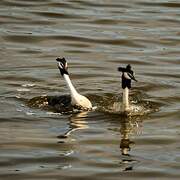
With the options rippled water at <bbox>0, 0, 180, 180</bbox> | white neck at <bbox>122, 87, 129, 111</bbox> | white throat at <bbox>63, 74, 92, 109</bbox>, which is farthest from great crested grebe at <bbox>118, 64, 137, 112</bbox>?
white throat at <bbox>63, 74, 92, 109</bbox>

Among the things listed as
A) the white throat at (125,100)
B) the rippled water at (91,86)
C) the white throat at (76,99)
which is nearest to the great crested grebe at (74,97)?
the white throat at (76,99)

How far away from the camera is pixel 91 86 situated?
13.4 metres

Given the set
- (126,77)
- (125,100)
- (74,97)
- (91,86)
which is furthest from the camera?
(91,86)

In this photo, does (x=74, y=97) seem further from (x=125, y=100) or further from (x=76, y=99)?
(x=125, y=100)

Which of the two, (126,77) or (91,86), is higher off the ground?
(126,77)

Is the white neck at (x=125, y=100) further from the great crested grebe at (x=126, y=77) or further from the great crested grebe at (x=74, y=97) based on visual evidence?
the great crested grebe at (x=74, y=97)

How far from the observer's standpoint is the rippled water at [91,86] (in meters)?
9.34

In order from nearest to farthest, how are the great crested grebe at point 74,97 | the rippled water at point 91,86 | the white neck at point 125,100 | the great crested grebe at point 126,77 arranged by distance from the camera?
1. the rippled water at point 91,86
2. the great crested grebe at point 126,77
3. the white neck at point 125,100
4. the great crested grebe at point 74,97

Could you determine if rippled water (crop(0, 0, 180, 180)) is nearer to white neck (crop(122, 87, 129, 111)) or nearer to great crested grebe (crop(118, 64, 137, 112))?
white neck (crop(122, 87, 129, 111))

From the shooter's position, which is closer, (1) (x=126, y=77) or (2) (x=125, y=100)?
(1) (x=126, y=77)

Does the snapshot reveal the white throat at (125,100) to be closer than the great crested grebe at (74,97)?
Yes

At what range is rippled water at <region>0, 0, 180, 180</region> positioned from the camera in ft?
30.7

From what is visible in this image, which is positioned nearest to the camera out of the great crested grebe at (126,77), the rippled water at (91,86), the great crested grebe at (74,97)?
the rippled water at (91,86)

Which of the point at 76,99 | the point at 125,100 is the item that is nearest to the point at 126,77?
the point at 125,100
